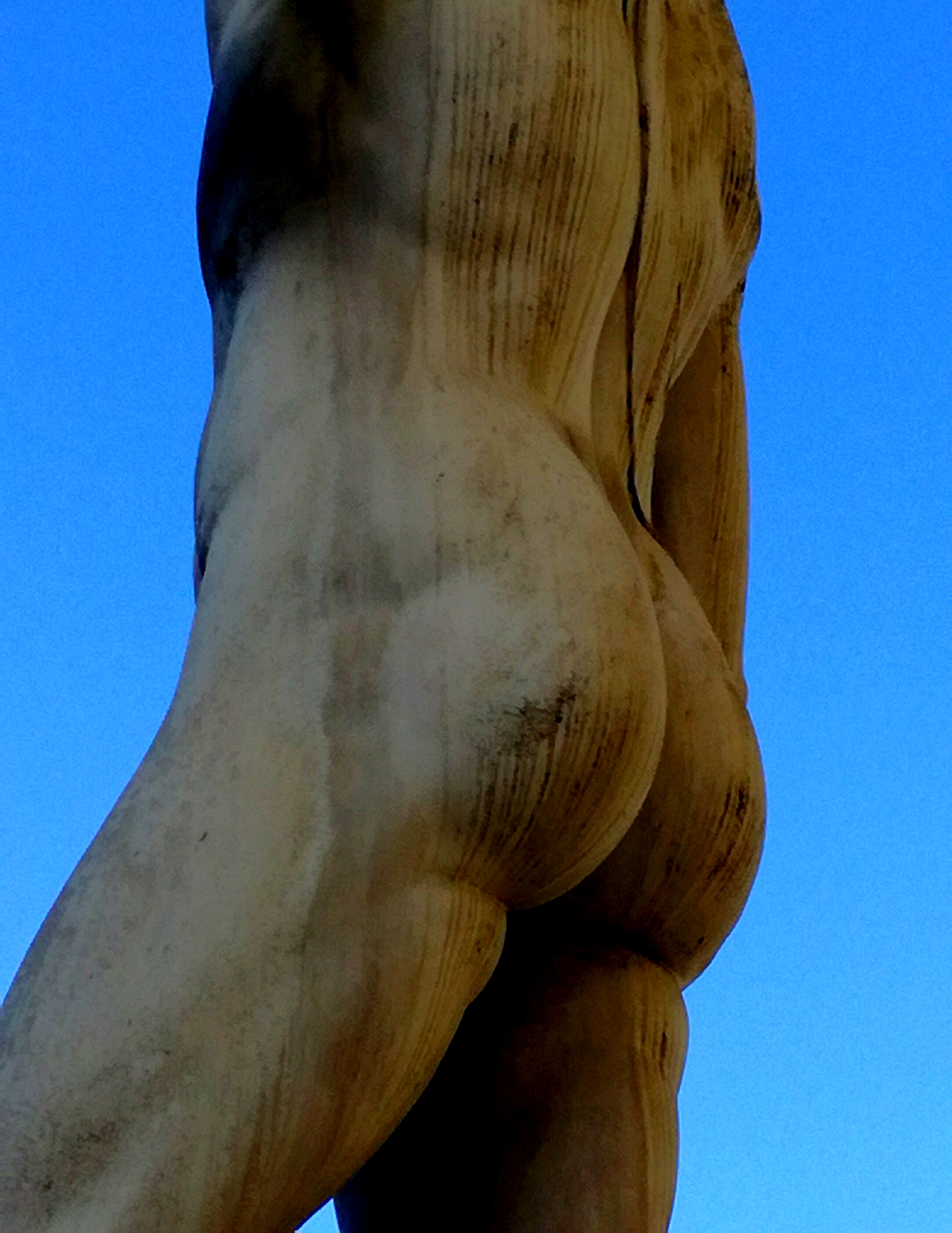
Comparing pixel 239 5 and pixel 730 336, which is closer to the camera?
pixel 239 5

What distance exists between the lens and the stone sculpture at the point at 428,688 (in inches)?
56.8

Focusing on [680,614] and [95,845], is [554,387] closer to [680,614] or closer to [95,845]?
[680,614]

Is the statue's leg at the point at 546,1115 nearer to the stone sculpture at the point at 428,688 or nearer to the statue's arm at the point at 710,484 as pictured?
the stone sculpture at the point at 428,688

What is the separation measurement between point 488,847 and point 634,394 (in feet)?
1.67

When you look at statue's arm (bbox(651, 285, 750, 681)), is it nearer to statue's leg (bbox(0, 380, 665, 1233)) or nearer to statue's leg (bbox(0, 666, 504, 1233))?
statue's leg (bbox(0, 380, 665, 1233))

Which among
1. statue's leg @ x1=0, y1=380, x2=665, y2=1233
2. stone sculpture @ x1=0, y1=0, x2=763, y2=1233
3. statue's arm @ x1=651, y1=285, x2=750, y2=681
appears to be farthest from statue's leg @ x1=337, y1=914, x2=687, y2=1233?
statue's arm @ x1=651, y1=285, x2=750, y2=681

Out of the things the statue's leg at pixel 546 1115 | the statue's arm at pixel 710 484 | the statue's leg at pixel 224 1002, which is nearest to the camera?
the statue's leg at pixel 224 1002

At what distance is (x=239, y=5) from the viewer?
1.83 m

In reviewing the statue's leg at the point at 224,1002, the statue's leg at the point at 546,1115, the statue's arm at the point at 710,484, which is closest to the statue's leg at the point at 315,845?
the statue's leg at the point at 224,1002

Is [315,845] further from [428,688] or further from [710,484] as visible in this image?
[710,484]

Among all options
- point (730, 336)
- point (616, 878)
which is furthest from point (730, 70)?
point (616, 878)

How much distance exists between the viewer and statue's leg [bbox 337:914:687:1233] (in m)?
1.74

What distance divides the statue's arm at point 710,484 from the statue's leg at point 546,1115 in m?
0.35

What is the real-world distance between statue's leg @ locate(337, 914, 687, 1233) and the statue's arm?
354 mm
